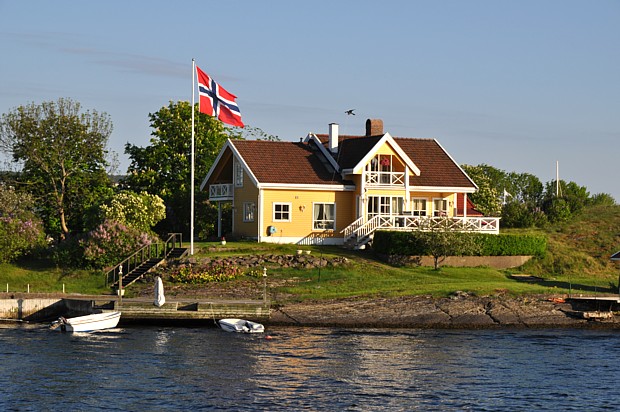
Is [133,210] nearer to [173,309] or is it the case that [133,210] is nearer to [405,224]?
[173,309]

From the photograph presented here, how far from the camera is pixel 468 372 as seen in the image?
32625 millimetres

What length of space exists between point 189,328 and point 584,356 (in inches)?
663

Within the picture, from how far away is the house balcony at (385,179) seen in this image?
199 ft

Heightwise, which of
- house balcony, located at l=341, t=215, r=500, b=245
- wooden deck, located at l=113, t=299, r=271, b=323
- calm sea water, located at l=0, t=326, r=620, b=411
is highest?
house balcony, located at l=341, t=215, r=500, b=245

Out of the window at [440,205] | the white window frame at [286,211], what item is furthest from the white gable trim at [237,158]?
the window at [440,205]

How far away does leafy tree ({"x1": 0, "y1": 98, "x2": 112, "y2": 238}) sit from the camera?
64188 mm

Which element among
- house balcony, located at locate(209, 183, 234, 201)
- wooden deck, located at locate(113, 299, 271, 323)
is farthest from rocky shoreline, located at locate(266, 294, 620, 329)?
house balcony, located at locate(209, 183, 234, 201)

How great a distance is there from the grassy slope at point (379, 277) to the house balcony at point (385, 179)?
17.7ft

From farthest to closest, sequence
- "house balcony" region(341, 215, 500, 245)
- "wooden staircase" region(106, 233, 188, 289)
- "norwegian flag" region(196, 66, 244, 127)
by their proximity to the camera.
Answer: "house balcony" region(341, 215, 500, 245) → "norwegian flag" region(196, 66, 244, 127) → "wooden staircase" region(106, 233, 188, 289)

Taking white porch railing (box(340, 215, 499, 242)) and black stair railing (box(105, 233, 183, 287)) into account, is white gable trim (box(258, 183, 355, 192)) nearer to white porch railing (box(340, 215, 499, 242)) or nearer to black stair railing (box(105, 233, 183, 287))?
white porch railing (box(340, 215, 499, 242))

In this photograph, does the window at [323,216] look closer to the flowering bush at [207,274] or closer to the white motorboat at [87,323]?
the flowering bush at [207,274]

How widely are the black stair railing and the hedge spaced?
11608mm

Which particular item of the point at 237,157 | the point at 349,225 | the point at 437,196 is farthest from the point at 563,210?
the point at 237,157

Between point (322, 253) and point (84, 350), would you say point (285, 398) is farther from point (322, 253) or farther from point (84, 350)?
point (322, 253)
